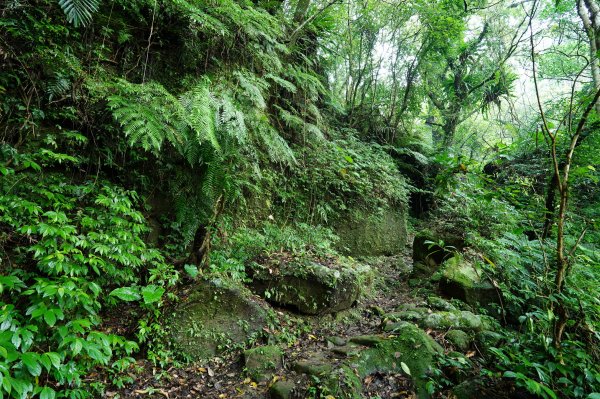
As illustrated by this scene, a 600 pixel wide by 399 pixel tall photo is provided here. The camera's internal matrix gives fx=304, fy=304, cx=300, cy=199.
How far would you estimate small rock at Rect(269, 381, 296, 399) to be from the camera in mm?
2773

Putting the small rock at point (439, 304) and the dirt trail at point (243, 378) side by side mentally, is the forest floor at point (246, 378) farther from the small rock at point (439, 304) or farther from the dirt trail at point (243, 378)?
the small rock at point (439, 304)

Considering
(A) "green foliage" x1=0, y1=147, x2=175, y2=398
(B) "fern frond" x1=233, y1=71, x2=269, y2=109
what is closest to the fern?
(A) "green foliage" x1=0, y1=147, x2=175, y2=398

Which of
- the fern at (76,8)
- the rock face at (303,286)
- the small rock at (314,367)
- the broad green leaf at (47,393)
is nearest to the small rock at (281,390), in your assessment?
the small rock at (314,367)

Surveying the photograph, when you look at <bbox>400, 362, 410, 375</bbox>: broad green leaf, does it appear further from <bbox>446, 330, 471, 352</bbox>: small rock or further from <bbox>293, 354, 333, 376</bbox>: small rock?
<bbox>446, 330, 471, 352</bbox>: small rock

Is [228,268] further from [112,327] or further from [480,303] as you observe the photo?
[480,303]

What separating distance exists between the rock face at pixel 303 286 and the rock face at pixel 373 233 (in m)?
2.35

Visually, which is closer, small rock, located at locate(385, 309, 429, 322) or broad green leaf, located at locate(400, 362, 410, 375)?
broad green leaf, located at locate(400, 362, 410, 375)

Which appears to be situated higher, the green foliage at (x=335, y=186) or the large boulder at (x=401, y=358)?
the green foliage at (x=335, y=186)

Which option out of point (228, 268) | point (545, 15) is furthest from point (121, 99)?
point (545, 15)

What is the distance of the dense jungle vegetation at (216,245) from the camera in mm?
2551

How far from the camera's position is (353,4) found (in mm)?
9695

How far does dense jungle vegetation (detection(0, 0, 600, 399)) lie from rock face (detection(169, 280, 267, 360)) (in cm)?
2

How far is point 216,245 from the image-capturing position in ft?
14.4

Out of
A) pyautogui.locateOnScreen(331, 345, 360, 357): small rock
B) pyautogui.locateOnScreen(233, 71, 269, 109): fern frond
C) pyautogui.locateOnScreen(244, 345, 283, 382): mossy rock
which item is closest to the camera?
pyautogui.locateOnScreen(244, 345, 283, 382): mossy rock
